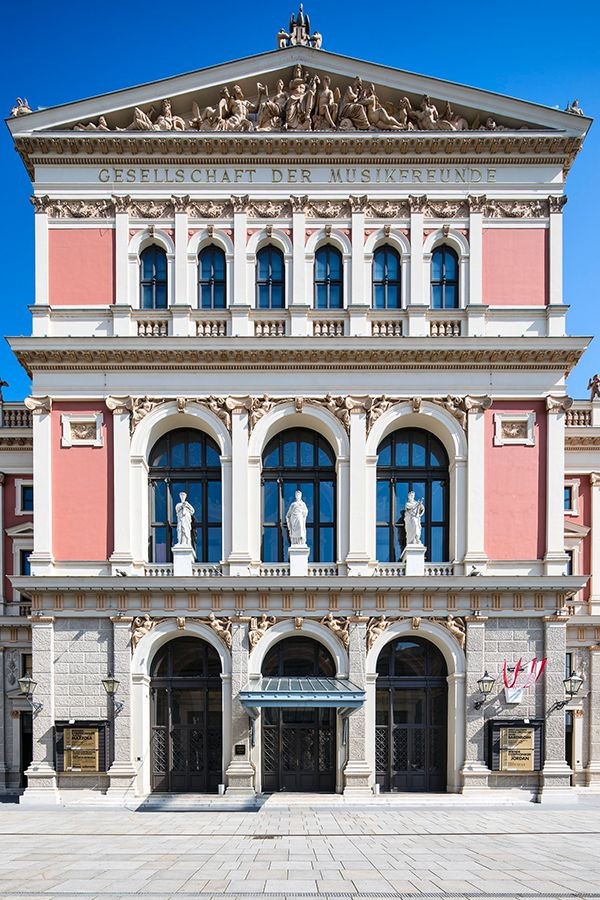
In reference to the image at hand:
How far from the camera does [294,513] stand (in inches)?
1039

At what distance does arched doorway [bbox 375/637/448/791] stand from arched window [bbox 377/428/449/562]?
138 inches

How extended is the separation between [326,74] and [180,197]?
23.4 feet

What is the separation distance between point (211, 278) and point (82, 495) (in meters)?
9.40

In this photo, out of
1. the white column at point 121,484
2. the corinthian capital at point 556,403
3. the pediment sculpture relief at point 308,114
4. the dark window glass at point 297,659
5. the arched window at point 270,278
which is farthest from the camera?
the arched window at point 270,278

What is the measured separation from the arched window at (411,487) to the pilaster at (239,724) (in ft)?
19.6

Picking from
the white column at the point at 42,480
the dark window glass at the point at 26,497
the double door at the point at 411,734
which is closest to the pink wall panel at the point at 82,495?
the white column at the point at 42,480

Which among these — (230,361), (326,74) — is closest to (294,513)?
(230,361)

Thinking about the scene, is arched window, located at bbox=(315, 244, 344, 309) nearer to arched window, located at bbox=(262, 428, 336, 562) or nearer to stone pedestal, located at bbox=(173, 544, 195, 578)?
arched window, located at bbox=(262, 428, 336, 562)

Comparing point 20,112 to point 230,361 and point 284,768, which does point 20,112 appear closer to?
point 230,361

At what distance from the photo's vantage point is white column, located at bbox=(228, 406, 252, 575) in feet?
86.2

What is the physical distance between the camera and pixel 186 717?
26.6 m

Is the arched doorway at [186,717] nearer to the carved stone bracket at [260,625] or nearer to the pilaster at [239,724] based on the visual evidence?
the pilaster at [239,724]

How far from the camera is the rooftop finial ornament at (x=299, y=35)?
2844 centimetres

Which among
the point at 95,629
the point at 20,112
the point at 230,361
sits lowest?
the point at 95,629
